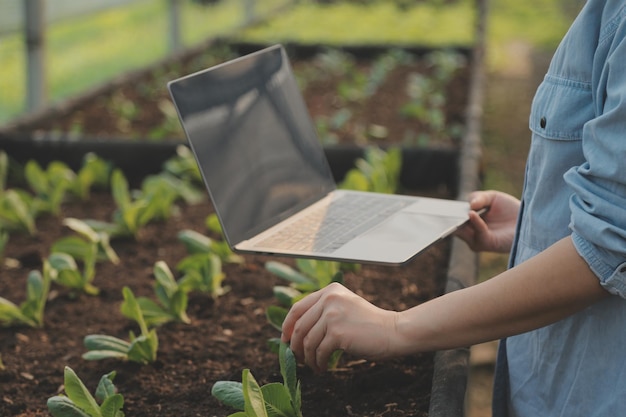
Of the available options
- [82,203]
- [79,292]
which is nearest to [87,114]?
[82,203]

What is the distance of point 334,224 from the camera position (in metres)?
1.84

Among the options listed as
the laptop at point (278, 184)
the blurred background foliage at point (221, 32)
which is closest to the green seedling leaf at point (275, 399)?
the laptop at point (278, 184)

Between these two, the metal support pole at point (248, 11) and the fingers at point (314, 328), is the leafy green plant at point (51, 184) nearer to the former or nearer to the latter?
the fingers at point (314, 328)

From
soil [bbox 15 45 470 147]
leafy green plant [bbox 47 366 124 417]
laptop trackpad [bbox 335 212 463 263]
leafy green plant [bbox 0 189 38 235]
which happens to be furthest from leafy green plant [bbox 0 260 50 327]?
soil [bbox 15 45 470 147]

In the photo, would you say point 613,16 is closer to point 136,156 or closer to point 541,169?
point 541,169

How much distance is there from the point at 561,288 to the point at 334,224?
0.68 m

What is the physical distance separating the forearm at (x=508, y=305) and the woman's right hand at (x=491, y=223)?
50cm

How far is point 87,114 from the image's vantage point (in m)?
4.70

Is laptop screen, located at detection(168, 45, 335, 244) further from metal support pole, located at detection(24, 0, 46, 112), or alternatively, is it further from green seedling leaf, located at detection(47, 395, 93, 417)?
metal support pole, located at detection(24, 0, 46, 112)

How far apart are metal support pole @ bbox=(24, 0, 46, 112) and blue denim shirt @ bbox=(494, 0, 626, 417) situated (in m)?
3.69

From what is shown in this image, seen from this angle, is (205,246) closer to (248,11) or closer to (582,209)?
(582,209)

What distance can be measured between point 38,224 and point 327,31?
591 cm

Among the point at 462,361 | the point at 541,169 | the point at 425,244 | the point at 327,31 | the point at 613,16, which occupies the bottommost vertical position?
the point at 327,31

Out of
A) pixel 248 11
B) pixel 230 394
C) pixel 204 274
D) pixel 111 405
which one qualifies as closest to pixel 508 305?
pixel 230 394
